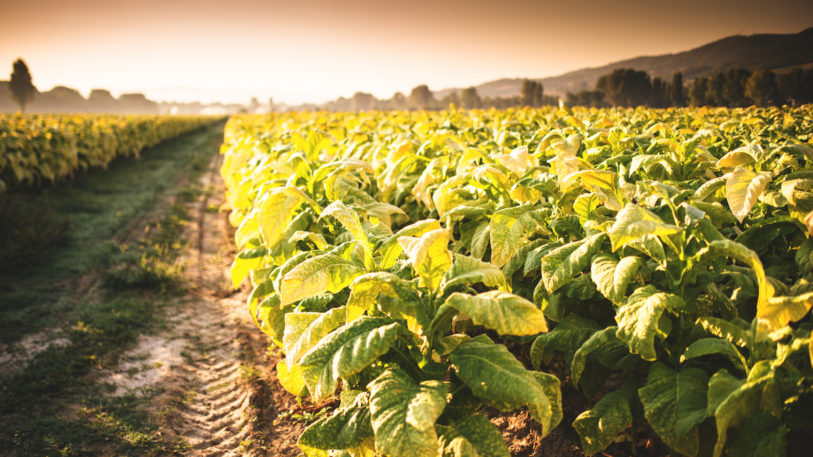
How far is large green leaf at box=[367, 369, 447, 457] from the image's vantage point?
44.9 inches

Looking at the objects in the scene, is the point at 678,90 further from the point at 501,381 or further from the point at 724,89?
the point at 501,381

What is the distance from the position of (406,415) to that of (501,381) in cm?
30

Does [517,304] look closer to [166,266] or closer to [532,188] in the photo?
[532,188]

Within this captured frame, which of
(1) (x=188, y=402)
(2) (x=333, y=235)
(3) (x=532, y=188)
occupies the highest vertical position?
(3) (x=532, y=188)

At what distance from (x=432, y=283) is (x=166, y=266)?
16.2ft

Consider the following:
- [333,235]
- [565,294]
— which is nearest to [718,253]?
[565,294]

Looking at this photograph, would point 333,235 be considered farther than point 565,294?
Yes

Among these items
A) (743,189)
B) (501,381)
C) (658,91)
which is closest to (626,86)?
(658,91)

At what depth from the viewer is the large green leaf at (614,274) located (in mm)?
1467

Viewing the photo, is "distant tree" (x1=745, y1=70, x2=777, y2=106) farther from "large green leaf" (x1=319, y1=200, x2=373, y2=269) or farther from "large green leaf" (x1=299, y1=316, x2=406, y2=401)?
"large green leaf" (x1=299, y1=316, x2=406, y2=401)

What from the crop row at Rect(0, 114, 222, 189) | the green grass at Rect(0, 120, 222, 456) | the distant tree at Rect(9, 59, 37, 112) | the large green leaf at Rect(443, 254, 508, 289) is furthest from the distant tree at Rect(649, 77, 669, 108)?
the distant tree at Rect(9, 59, 37, 112)

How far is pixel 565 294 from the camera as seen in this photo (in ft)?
6.43

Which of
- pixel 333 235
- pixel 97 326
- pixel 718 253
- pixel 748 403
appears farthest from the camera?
pixel 97 326

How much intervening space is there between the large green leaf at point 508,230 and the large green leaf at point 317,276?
63cm
